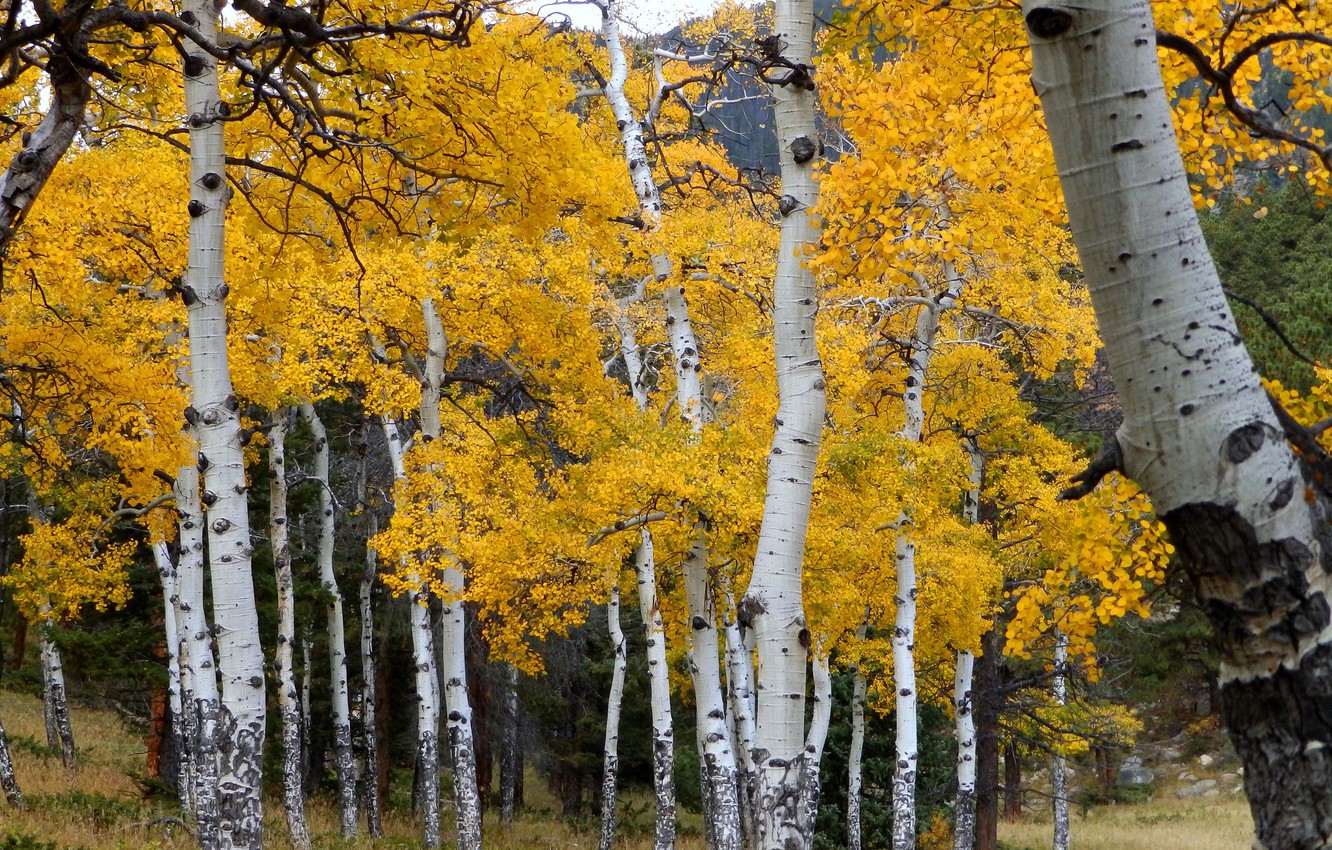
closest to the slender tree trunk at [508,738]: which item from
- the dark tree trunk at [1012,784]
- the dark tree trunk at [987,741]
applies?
the dark tree trunk at [987,741]

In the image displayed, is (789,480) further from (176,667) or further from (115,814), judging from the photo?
(176,667)

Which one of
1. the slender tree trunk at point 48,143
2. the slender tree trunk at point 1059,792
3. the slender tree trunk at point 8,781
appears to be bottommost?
the slender tree trunk at point 1059,792

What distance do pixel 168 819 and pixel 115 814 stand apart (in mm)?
2508

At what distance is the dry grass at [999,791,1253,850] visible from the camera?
2225 centimetres

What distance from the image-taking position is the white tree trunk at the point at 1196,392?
2270 mm

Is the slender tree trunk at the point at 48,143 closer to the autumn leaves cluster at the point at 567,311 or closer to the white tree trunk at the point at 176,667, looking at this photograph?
the autumn leaves cluster at the point at 567,311

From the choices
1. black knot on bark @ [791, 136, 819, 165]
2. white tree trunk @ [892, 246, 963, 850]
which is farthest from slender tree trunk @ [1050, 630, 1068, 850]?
black knot on bark @ [791, 136, 819, 165]

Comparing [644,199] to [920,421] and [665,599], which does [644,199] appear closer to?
[920,421]

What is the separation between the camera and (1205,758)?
32.5 meters

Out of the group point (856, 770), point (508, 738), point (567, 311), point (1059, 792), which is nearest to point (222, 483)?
point (567, 311)

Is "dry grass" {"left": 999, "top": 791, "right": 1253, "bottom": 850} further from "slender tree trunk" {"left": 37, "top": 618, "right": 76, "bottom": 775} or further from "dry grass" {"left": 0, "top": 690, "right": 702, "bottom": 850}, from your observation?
"slender tree trunk" {"left": 37, "top": 618, "right": 76, "bottom": 775}

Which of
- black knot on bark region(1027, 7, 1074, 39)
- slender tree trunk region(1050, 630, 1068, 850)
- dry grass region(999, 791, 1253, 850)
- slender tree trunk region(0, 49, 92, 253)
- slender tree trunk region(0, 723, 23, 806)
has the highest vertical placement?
slender tree trunk region(0, 49, 92, 253)

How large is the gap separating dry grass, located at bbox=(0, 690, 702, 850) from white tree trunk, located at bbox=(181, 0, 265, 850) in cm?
433

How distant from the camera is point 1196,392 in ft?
7.48
